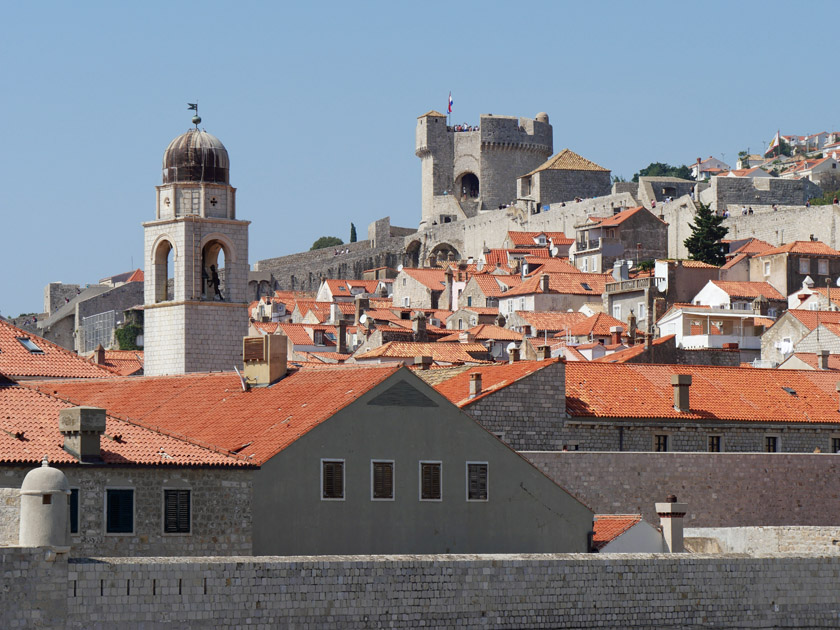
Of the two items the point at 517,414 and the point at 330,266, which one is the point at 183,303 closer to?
the point at 517,414

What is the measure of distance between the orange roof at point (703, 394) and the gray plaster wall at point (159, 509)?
1412 cm

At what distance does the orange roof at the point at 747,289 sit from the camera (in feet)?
272

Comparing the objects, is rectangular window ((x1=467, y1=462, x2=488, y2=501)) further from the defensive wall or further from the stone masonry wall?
the stone masonry wall

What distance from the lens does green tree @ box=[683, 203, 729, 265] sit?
9900 cm

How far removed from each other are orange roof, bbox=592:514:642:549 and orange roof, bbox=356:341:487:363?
2768 centimetres

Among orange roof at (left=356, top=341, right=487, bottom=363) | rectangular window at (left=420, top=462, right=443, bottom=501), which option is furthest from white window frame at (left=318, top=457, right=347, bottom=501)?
orange roof at (left=356, top=341, right=487, bottom=363)

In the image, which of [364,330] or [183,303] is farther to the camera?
[364,330]

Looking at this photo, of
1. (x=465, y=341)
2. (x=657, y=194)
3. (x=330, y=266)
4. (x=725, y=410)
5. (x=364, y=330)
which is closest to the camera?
(x=725, y=410)

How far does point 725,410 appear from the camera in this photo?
42.0 m

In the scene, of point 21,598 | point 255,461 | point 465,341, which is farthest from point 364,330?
point 21,598

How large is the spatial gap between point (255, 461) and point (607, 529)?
27.2 feet

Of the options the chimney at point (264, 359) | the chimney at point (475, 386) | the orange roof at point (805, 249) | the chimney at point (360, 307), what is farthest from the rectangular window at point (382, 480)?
the orange roof at point (805, 249)

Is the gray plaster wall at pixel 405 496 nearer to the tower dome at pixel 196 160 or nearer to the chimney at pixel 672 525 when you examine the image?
the chimney at pixel 672 525

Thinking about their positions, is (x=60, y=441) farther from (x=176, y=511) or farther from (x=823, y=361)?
(x=823, y=361)
